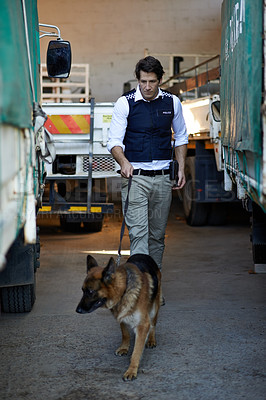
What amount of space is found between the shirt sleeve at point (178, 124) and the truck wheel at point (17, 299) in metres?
1.95

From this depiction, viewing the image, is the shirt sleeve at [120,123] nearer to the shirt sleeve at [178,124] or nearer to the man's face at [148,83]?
the man's face at [148,83]

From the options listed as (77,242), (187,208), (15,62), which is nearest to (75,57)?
(187,208)

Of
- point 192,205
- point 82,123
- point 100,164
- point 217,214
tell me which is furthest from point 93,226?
point 82,123

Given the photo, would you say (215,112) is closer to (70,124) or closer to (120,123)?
(70,124)

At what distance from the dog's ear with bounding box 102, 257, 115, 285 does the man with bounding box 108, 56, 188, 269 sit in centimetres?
130

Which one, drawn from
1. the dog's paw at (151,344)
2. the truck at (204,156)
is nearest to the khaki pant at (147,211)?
the dog's paw at (151,344)

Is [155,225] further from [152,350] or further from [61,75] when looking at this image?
[61,75]

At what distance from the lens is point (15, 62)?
2.64 metres

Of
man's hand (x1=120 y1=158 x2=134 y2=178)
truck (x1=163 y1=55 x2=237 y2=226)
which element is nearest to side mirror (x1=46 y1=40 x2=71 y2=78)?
man's hand (x1=120 y1=158 x2=134 y2=178)

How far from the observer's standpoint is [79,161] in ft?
28.1

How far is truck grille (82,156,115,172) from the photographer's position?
8.58 metres

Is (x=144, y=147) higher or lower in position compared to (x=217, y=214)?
higher

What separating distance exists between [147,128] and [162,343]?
1.83m

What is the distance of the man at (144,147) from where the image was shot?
205 inches
